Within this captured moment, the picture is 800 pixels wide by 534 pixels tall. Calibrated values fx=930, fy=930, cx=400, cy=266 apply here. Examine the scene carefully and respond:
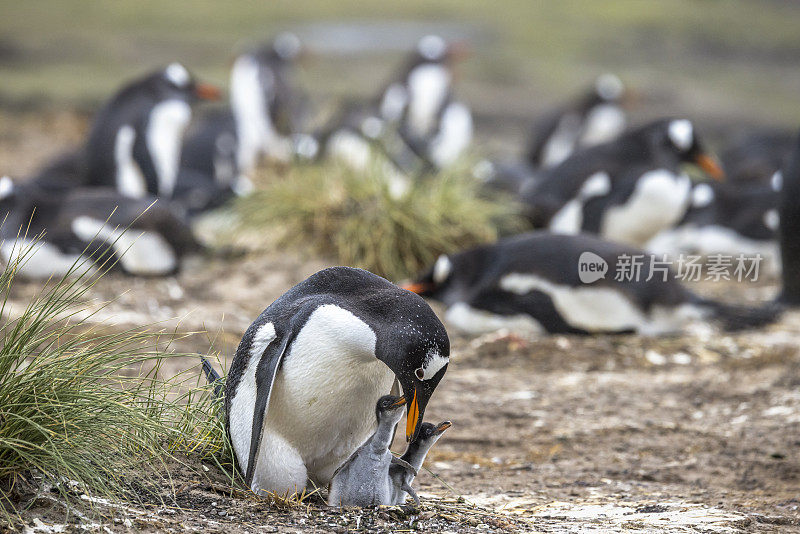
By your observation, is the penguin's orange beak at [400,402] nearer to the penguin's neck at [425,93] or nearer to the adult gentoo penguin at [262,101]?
the adult gentoo penguin at [262,101]

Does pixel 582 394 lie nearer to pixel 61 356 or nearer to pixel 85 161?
pixel 61 356

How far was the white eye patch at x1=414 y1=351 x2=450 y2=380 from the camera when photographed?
103 inches

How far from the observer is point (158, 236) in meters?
6.35

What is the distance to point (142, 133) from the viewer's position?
25.8 feet

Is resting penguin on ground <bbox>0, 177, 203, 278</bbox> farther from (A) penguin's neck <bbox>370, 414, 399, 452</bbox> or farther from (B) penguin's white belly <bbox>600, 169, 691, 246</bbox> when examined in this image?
(A) penguin's neck <bbox>370, 414, 399, 452</bbox>

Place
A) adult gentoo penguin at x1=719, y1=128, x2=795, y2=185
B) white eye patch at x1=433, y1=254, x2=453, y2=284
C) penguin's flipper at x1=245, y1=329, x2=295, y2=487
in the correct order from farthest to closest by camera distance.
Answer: adult gentoo penguin at x1=719, y1=128, x2=795, y2=185 → white eye patch at x1=433, y1=254, x2=453, y2=284 → penguin's flipper at x1=245, y1=329, x2=295, y2=487

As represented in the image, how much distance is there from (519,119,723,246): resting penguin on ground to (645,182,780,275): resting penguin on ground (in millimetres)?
429

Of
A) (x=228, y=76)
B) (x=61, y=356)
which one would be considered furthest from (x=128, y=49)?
(x=61, y=356)

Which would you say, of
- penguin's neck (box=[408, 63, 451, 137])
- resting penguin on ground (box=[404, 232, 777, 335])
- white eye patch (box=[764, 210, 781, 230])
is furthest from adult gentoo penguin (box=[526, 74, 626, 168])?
resting penguin on ground (box=[404, 232, 777, 335])

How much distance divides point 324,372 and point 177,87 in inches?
239

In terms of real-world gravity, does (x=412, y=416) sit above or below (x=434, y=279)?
above

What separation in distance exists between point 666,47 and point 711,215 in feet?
A: 41.7

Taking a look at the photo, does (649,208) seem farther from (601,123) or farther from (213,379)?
(601,123)

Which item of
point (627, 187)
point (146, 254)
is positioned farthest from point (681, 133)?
point (146, 254)
